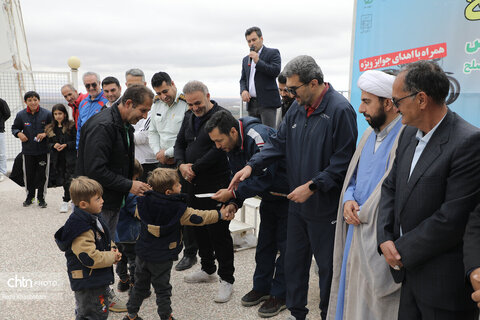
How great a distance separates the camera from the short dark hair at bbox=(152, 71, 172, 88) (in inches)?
158

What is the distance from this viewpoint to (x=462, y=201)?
5.25ft

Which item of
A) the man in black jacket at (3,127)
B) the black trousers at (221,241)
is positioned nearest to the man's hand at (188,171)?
the black trousers at (221,241)

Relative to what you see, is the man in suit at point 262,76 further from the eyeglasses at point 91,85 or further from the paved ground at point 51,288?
the paved ground at point 51,288

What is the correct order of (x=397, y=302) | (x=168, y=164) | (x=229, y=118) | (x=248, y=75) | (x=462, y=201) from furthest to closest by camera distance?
(x=248, y=75), (x=168, y=164), (x=229, y=118), (x=397, y=302), (x=462, y=201)

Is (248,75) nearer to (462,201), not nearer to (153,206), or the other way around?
(153,206)

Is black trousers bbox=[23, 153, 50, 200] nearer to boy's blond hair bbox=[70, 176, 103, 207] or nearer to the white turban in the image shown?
boy's blond hair bbox=[70, 176, 103, 207]

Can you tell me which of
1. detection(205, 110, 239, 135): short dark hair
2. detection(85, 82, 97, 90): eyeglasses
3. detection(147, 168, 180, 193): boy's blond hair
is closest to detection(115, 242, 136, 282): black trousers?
detection(147, 168, 180, 193): boy's blond hair

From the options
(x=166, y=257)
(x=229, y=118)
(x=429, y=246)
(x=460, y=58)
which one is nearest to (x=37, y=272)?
(x=166, y=257)

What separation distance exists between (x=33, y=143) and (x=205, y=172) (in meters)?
4.31

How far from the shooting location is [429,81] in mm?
1692

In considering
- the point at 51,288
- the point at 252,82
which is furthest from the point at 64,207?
the point at 252,82

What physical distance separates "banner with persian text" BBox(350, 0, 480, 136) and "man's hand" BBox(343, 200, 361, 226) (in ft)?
7.72

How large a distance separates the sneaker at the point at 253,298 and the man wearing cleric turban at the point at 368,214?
42.5 inches

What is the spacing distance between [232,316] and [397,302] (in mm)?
1562
